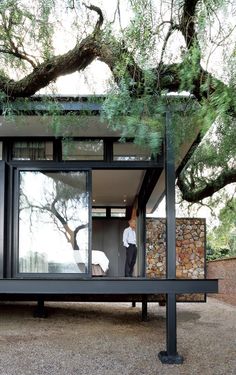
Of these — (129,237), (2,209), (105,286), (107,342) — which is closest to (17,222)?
(2,209)

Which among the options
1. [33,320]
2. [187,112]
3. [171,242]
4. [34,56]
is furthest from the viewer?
[33,320]

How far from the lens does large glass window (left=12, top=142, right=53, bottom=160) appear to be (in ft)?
25.9

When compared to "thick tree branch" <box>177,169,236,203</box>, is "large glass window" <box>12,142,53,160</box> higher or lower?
higher

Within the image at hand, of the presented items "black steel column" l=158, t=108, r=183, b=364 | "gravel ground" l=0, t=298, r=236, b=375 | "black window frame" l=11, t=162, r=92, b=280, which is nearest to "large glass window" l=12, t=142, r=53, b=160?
"black window frame" l=11, t=162, r=92, b=280

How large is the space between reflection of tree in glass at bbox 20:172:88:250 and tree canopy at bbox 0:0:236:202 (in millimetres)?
2884

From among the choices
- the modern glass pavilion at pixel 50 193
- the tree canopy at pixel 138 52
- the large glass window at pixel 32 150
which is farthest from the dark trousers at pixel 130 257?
the tree canopy at pixel 138 52

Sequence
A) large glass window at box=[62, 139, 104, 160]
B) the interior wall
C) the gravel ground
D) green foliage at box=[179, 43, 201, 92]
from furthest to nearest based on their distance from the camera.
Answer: the interior wall, large glass window at box=[62, 139, 104, 160], the gravel ground, green foliage at box=[179, 43, 201, 92]

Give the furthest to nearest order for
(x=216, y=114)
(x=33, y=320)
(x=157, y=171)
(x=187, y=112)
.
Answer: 1. (x=33, y=320)
2. (x=157, y=171)
3. (x=187, y=112)
4. (x=216, y=114)

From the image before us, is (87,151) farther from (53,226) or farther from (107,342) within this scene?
(107,342)

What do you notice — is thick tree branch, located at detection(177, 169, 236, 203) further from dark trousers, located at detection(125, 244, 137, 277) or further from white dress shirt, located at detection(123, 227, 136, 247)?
dark trousers, located at detection(125, 244, 137, 277)

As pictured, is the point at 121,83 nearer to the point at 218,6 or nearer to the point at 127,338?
the point at 218,6

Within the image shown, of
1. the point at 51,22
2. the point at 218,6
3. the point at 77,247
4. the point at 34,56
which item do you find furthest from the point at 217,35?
the point at 77,247

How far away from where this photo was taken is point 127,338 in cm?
783

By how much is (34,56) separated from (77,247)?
11.6ft
